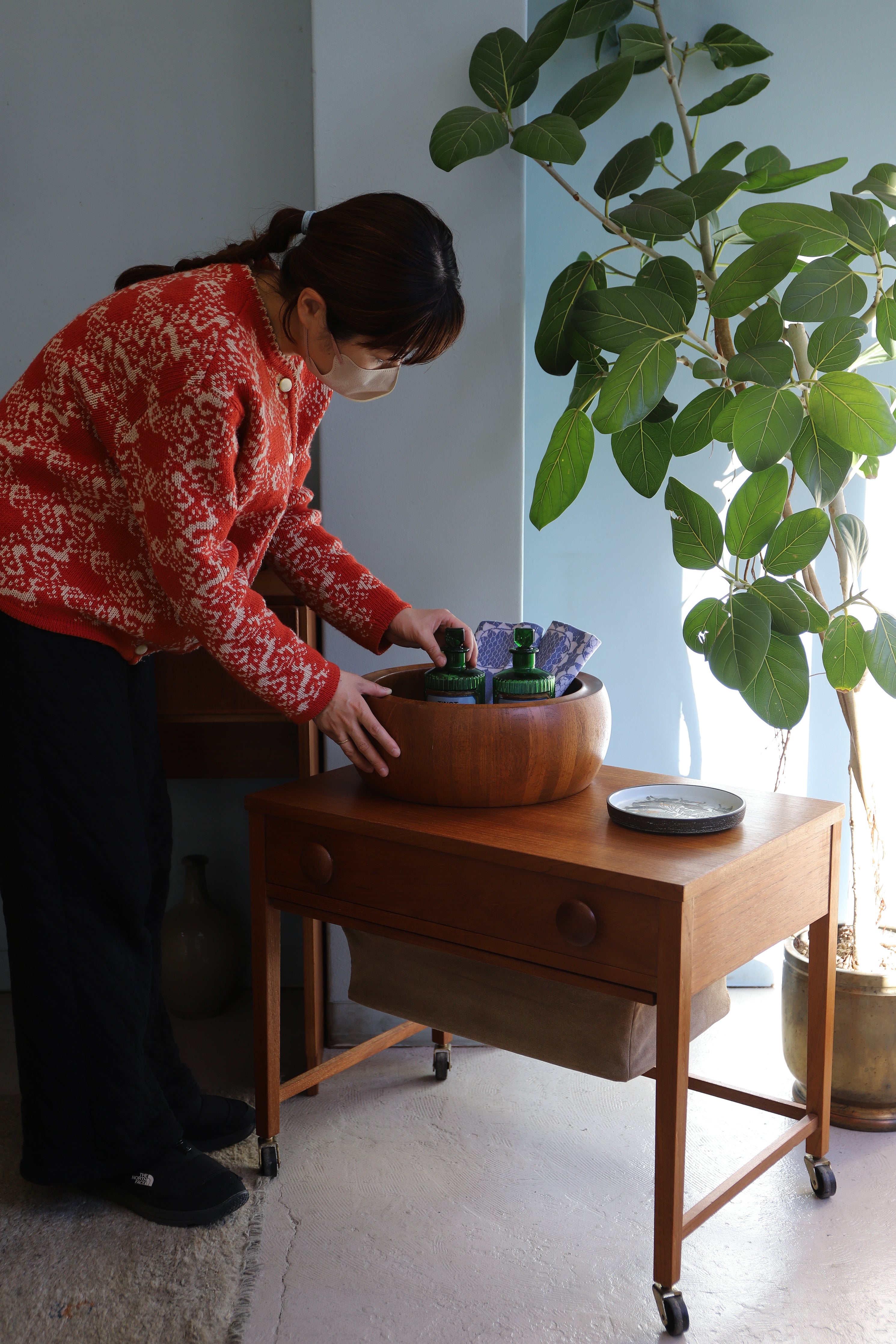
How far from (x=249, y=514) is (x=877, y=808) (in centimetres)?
106

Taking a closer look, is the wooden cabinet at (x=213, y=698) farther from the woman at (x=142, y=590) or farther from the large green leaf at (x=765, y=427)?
the large green leaf at (x=765, y=427)

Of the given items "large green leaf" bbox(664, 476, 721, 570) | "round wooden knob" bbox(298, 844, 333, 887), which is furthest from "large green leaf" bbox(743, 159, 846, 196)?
"round wooden knob" bbox(298, 844, 333, 887)

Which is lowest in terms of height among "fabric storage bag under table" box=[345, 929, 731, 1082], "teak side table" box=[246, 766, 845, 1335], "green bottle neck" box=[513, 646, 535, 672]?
"fabric storage bag under table" box=[345, 929, 731, 1082]

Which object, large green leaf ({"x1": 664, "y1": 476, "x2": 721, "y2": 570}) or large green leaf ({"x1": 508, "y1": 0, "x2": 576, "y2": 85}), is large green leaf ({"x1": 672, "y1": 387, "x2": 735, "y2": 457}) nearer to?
large green leaf ({"x1": 664, "y1": 476, "x2": 721, "y2": 570})

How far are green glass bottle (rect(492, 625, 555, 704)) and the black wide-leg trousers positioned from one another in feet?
1.63

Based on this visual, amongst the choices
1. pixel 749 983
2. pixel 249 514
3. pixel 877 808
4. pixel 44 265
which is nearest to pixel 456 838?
pixel 249 514

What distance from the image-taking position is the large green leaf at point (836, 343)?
1.37 meters

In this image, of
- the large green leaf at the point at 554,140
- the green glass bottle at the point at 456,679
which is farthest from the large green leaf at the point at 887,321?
the green glass bottle at the point at 456,679

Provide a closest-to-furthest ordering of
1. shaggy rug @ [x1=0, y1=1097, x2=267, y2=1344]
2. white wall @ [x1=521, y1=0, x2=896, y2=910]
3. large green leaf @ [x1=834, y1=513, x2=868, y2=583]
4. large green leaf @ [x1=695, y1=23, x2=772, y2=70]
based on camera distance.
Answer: shaggy rug @ [x1=0, y1=1097, x2=267, y2=1344], large green leaf @ [x1=834, y1=513, x2=868, y2=583], large green leaf @ [x1=695, y1=23, x2=772, y2=70], white wall @ [x1=521, y1=0, x2=896, y2=910]

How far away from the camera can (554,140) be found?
1.50 meters

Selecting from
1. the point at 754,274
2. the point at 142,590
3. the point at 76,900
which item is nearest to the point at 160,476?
the point at 142,590

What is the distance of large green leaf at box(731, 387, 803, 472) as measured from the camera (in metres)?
1.34

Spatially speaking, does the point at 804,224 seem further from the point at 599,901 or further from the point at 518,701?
the point at 599,901

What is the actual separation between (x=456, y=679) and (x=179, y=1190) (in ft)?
2.58
